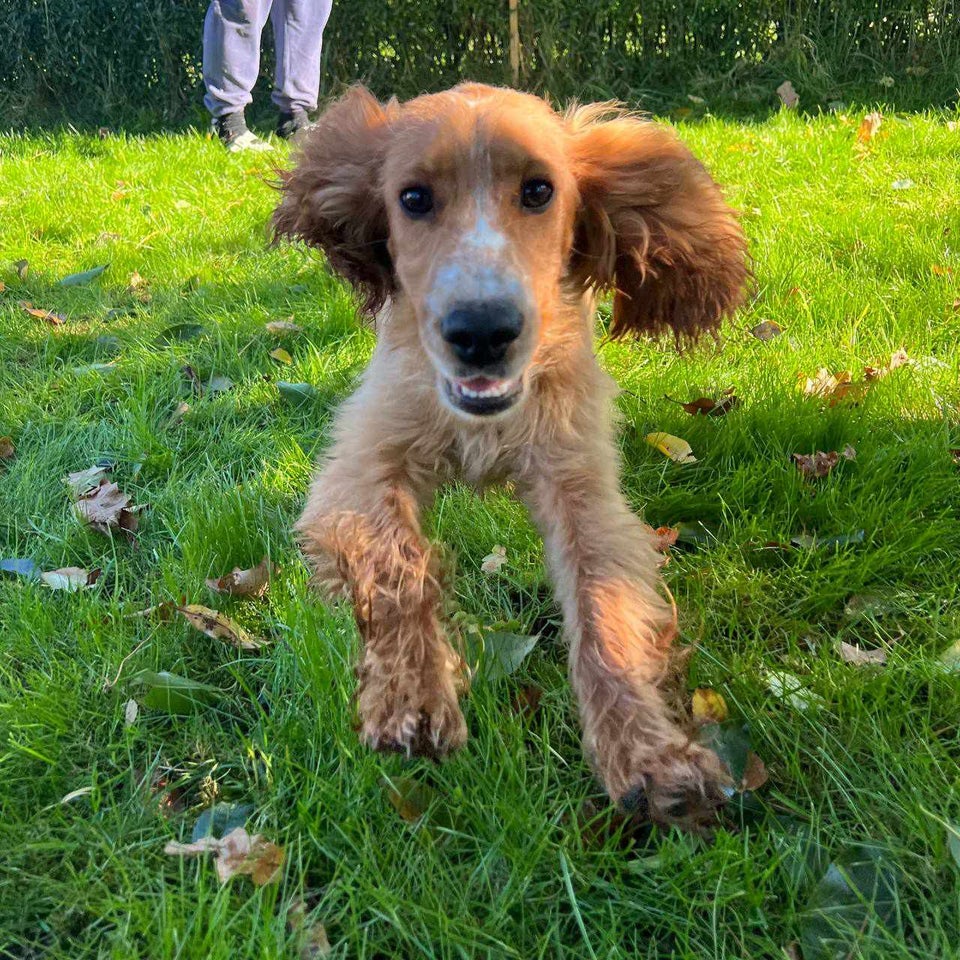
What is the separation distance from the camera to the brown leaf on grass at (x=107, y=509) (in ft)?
8.25

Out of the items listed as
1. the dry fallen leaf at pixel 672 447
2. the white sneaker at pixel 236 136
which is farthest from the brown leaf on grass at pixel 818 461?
the white sneaker at pixel 236 136

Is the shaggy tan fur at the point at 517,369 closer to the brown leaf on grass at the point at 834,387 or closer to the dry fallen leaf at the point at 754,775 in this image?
the dry fallen leaf at the point at 754,775

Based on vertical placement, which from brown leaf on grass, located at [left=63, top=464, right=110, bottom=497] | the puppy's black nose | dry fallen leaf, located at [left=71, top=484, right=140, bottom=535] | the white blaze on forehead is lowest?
brown leaf on grass, located at [left=63, top=464, right=110, bottom=497]

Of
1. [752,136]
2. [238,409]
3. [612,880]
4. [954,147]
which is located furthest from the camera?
[752,136]

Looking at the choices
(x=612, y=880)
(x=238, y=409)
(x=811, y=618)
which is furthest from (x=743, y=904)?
(x=238, y=409)

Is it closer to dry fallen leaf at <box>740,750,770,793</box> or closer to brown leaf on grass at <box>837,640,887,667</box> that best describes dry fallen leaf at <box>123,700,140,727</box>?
dry fallen leaf at <box>740,750,770,793</box>

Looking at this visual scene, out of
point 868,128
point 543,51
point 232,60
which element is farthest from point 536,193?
point 543,51

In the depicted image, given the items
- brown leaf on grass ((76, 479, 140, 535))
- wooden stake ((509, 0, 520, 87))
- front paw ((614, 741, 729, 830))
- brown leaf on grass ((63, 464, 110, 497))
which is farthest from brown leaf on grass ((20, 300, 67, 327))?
wooden stake ((509, 0, 520, 87))

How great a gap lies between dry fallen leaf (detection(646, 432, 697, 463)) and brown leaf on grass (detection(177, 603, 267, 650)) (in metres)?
1.33

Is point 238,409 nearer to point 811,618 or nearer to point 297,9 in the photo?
point 811,618

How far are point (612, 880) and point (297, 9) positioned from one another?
6.25 m

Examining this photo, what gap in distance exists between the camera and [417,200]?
219 centimetres

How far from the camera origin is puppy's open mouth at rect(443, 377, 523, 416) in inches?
77.9

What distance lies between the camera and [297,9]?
6.09 meters
